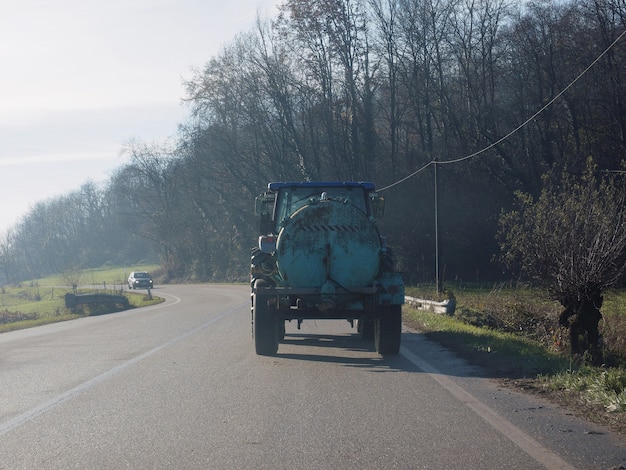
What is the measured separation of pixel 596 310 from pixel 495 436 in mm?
5902

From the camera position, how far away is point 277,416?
7621 millimetres

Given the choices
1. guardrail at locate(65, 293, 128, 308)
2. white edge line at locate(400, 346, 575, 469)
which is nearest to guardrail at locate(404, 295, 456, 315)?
white edge line at locate(400, 346, 575, 469)

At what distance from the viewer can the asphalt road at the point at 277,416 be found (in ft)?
19.8

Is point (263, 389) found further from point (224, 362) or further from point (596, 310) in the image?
point (596, 310)

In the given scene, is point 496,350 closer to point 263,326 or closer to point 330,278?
Answer: point 330,278

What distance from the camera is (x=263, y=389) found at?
30.2 feet

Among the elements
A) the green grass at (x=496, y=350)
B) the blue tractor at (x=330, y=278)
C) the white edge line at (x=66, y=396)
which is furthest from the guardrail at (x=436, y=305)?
the white edge line at (x=66, y=396)

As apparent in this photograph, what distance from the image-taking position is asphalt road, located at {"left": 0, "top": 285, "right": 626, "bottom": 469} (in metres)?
6.04

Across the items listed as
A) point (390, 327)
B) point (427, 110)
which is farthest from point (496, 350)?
point (427, 110)

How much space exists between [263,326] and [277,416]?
4.83 meters

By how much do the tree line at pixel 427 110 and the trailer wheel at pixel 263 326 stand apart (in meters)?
26.8

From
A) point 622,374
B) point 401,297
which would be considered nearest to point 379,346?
point 401,297

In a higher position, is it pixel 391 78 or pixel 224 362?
pixel 391 78

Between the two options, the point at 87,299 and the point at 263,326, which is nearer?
the point at 263,326
